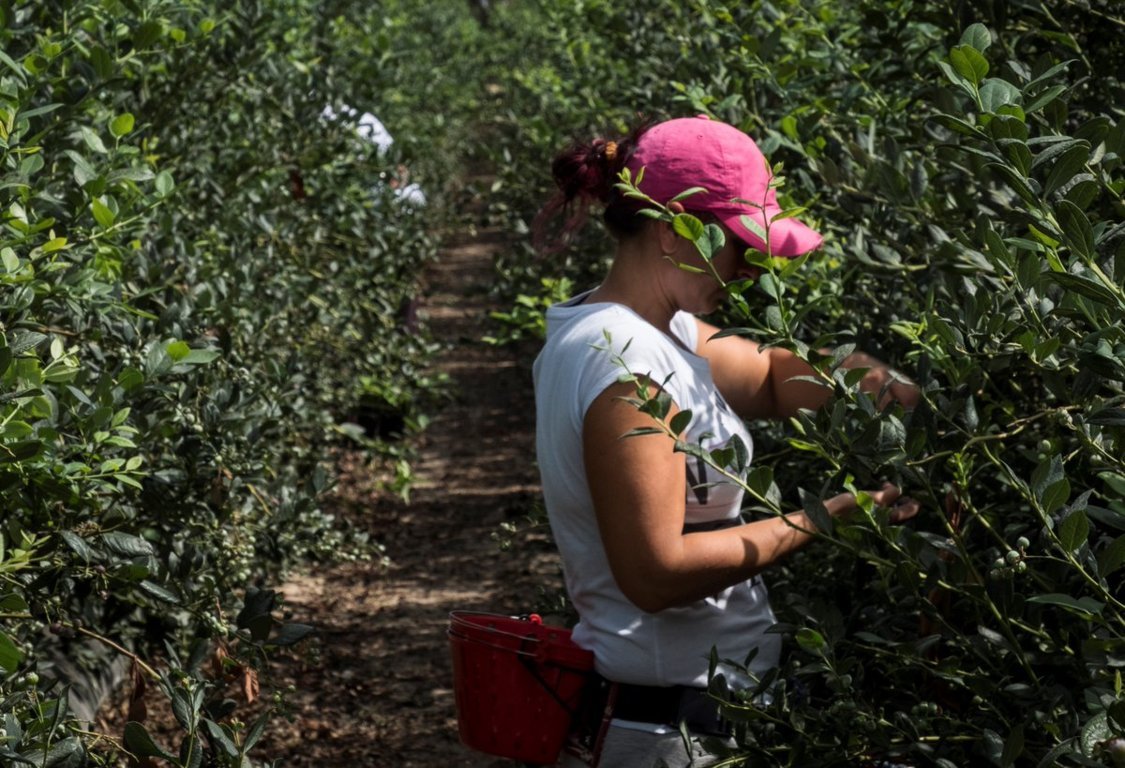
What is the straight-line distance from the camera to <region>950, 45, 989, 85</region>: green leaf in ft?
5.78

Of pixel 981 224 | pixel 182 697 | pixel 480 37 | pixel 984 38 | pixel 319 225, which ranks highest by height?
pixel 984 38

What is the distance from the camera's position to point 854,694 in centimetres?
220

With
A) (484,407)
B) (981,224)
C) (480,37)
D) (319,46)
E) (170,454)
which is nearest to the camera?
(981,224)

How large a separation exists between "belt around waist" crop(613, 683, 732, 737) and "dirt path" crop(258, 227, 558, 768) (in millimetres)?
954

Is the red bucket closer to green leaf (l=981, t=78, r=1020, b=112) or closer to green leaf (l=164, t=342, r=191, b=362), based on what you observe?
green leaf (l=164, t=342, r=191, b=362)

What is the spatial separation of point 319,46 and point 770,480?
565 cm

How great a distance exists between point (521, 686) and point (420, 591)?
157 inches

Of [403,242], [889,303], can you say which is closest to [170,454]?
[889,303]

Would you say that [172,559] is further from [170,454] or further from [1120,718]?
[1120,718]

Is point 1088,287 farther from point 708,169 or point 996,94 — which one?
point 708,169

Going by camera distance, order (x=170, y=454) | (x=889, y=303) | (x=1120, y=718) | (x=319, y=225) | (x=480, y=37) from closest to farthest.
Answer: (x=1120, y=718) < (x=889, y=303) < (x=170, y=454) < (x=319, y=225) < (x=480, y=37)

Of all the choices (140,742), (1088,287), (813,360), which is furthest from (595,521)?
(1088,287)

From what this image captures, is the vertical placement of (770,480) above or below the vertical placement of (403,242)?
above

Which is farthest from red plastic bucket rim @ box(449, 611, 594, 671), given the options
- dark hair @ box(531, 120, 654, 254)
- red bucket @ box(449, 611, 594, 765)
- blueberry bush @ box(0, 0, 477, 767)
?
dark hair @ box(531, 120, 654, 254)
